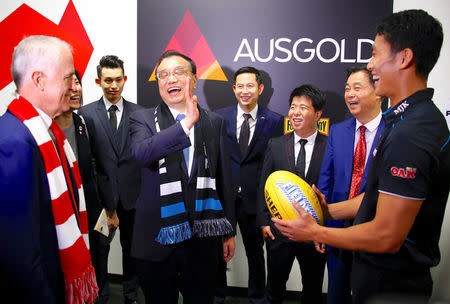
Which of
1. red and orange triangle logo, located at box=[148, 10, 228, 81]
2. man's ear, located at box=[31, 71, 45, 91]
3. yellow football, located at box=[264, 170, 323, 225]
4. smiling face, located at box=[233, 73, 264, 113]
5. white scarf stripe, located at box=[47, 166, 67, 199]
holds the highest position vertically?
red and orange triangle logo, located at box=[148, 10, 228, 81]

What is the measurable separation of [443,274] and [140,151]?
123 inches

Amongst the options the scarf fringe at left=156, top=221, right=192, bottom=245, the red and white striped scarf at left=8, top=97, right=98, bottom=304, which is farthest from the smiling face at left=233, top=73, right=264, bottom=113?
the red and white striped scarf at left=8, top=97, right=98, bottom=304

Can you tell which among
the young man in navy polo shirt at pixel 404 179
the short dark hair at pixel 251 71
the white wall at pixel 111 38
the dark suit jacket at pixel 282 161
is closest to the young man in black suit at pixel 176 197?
the young man in navy polo shirt at pixel 404 179

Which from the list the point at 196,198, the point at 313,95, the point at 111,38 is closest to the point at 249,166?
the point at 313,95

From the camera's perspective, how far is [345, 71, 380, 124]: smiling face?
2.21 meters

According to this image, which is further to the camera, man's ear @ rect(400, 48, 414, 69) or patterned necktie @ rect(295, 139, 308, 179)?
patterned necktie @ rect(295, 139, 308, 179)

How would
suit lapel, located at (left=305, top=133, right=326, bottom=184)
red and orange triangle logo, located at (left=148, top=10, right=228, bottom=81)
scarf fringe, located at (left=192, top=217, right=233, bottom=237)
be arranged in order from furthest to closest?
red and orange triangle logo, located at (left=148, top=10, right=228, bottom=81) < suit lapel, located at (left=305, top=133, right=326, bottom=184) < scarf fringe, located at (left=192, top=217, right=233, bottom=237)

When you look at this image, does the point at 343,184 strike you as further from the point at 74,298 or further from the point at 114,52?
the point at 114,52

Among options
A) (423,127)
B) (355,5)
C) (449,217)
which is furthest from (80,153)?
(449,217)

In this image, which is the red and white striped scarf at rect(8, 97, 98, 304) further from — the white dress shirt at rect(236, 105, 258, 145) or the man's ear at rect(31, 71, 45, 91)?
the white dress shirt at rect(236, 105, 258, 145)

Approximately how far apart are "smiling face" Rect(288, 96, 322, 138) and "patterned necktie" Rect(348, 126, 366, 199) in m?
0.49

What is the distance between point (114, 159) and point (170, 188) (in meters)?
1.44

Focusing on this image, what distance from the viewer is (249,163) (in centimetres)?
293

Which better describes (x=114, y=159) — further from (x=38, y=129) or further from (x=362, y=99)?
(x=362, y=99)
